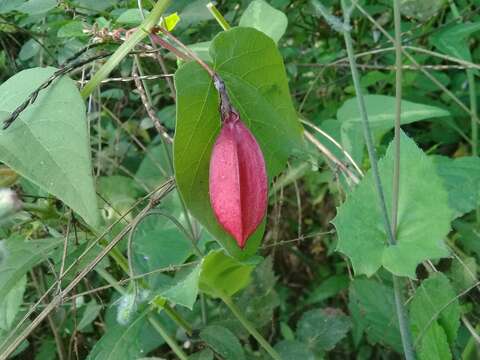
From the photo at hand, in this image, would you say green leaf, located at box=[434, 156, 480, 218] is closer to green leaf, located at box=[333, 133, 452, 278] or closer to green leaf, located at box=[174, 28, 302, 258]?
green leaf, located at box=[333, 133, 452, 278]

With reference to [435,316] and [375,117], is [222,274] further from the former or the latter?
[375,117]

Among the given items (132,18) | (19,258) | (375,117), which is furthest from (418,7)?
(19,258)

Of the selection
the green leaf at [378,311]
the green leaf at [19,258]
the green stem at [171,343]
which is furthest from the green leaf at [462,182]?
the green leaf at [19,258]

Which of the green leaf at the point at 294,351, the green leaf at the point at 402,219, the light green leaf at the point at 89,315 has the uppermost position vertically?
the green leaf at the point at 402,219

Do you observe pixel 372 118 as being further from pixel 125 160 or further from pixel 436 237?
pixel 125 160

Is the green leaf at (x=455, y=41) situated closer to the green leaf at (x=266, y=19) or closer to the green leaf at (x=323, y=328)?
the green leaf at (x=266, y=19)

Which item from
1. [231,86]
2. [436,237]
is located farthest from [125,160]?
[436,237]

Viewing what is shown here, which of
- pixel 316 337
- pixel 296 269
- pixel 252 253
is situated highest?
pixel 252 253
